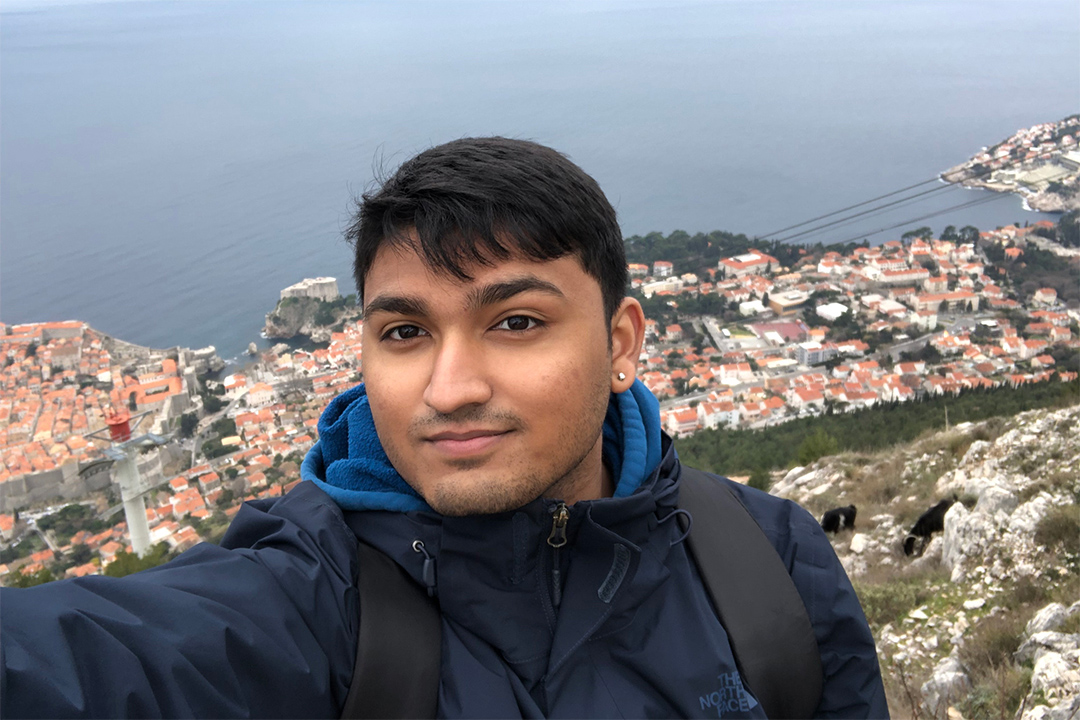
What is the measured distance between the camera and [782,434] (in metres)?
14.9

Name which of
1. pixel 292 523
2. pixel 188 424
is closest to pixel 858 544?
pixel 292 523

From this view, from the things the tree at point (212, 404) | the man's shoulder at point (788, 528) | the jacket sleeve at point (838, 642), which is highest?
the man's shoulder at point (788, 528)

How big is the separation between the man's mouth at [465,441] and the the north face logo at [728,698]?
0.43 metres

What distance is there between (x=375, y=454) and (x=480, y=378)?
0.79ft

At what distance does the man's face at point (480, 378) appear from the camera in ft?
2.82

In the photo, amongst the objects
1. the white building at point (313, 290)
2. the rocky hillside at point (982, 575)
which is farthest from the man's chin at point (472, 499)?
the white building at point (313, 290)

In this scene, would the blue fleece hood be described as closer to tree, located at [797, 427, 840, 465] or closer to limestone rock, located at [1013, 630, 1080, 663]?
limestone rock, located at [1013, 630, 1080, 663]

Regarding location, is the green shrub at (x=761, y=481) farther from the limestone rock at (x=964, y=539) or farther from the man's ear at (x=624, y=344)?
the man's ear at (x=624, y=344)

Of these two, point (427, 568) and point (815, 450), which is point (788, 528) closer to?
point (427, 568)

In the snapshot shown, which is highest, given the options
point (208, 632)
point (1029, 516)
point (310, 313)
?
point (208, 632)

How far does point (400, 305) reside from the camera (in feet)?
2.93

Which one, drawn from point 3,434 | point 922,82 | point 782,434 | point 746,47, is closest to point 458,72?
point 746,47

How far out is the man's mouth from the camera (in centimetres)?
86

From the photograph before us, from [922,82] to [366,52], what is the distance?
6780cm
